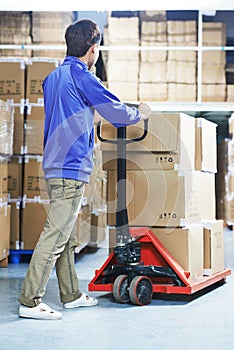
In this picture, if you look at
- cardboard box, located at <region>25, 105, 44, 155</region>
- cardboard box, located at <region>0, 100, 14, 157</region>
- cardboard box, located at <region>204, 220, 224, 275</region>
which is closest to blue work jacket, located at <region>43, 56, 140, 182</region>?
cardboard box, located at <region>204, 220, 224, 275</region>

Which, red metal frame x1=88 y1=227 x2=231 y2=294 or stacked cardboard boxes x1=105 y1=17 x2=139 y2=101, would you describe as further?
stacked cardboard boxes x1=105 y1=17 x2=139 y2=101

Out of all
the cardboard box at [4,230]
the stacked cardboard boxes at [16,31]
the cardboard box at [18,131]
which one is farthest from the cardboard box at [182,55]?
the cardboard box at [4,230]

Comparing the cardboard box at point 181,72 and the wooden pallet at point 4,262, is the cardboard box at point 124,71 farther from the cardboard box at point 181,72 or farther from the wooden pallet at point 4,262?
the wooden pallet at point 4,262

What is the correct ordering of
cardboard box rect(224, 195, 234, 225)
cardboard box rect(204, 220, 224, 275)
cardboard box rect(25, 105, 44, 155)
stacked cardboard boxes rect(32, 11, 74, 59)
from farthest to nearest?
cardboard box rect(224, 195, 234, 225)
stacked cardboard boxes rect(32, 11, 74, 59)
cardboard box rect(25, 105, 44, 155)
cardboard box rect(204, 220, 224, 275)

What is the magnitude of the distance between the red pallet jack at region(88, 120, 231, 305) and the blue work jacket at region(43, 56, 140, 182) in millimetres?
460

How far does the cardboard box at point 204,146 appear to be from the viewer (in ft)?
17.0

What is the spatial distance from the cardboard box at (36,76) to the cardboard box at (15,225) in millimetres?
1153

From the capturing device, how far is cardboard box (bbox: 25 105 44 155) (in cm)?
686

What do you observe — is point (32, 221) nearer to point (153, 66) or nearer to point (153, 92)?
point (153, 92)

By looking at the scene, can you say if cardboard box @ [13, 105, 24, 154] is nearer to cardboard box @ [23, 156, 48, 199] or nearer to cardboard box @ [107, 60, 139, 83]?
cardboard box @ [23, 156, 48, 199]

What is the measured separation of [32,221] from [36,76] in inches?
62.8

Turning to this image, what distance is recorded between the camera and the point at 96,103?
4082 millimetres

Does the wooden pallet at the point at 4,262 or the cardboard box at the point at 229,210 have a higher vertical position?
the wooden pallet at the point at 4,262

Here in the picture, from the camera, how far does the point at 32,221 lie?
22.6 ft
